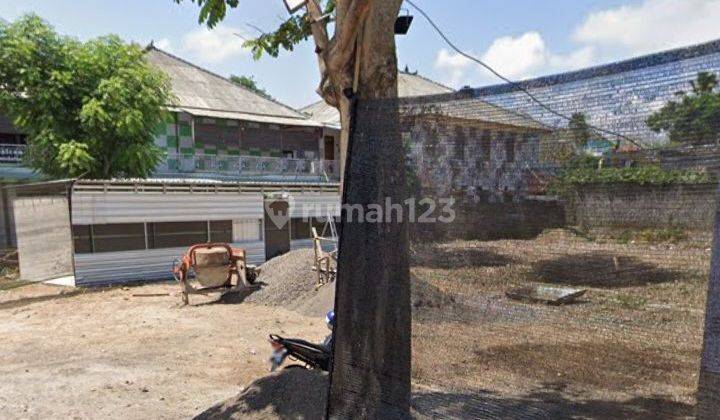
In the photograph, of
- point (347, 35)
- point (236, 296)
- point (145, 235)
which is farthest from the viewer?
point (145, 235)

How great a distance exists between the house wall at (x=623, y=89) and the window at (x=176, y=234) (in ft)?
40.2

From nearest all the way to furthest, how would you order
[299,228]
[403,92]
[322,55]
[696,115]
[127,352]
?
[696,115], [322,55], [127,352], [299,228], [403,92]

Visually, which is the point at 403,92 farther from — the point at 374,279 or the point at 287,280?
the point at 374,279

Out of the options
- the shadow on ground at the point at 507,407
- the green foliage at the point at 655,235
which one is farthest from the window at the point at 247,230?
the green foliage at the point at 655,235

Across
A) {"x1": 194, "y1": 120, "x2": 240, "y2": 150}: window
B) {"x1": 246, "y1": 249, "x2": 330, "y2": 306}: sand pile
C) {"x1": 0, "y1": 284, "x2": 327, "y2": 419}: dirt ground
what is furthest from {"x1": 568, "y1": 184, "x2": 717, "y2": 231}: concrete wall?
{"x1": 194, "y1": 120, "x2": 240, "y2": 150}: window

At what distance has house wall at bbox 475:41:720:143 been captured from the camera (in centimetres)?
189

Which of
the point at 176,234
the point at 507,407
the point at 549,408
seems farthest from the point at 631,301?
the point at 176,234

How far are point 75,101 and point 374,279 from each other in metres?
13.0

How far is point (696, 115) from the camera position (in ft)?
6.06

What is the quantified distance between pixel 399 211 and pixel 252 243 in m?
12.3

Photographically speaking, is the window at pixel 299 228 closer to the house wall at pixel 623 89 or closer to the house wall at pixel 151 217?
the house wall at pixel 151 217

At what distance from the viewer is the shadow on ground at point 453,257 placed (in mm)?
2518

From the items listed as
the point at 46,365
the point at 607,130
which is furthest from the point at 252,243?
the point at 607,130

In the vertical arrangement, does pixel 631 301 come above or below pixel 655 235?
below
